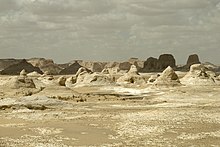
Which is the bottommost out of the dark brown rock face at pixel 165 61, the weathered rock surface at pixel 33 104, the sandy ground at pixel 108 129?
the sandy ground at pixel 108 129

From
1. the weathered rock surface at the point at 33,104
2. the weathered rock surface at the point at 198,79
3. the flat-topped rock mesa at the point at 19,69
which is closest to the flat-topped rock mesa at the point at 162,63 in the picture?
the flat-topped rock mesa at the point at 19,69

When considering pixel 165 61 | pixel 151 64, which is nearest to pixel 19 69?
pixel 151 64

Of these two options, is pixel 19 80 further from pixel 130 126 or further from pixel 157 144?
pixel 157 144

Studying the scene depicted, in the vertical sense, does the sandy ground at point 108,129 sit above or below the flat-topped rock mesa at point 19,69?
below

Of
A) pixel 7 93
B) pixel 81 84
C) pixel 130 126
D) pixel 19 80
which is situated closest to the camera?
pixel 130 126

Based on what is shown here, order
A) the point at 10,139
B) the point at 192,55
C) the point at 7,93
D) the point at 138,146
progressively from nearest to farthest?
the point at 138,146 → the point at 10,139 → the point at 7,93 → the point at 192,55

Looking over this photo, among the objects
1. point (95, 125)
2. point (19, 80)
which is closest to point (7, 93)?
point (19, 80)

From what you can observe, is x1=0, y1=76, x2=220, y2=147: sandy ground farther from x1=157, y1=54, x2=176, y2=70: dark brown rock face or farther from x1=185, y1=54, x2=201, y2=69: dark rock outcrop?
x1=157, y1=54, x2=176, y2=70: dark brown rock face

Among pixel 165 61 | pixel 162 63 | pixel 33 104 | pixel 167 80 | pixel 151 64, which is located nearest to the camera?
pixel 33 104

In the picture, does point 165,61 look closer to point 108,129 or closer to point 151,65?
point 151,65

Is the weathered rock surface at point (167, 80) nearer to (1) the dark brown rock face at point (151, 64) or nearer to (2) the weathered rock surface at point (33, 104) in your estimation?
(2) the weathered rock surface at point (33, 104)

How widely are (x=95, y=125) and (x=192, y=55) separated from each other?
142 m

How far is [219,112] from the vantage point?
33.1 metres

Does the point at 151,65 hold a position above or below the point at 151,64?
below
